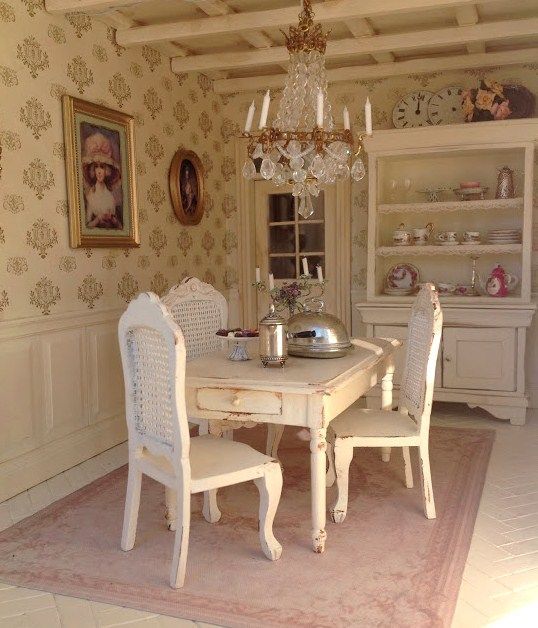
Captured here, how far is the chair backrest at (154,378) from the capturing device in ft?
7.45

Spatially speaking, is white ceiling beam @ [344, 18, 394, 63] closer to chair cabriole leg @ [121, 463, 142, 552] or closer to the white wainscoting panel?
the white wainscoting panel

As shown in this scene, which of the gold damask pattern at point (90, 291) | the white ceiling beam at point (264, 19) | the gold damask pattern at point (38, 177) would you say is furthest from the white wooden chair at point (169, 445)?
the white ceiling beam at point (264, 19)

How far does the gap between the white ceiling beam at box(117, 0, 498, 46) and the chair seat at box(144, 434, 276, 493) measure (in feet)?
8.08

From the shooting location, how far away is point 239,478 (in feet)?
7.90

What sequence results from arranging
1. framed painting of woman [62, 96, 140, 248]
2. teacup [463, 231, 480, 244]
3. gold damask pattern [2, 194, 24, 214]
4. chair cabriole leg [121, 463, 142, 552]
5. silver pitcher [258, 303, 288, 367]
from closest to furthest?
chair cabriole leg [121, 463, 142, 552] < silver pitcher [258, 303, 288, 367] < gold damask pattern [2, 194, 24, 214] < framed painting of woman [62, 96, 140, 248] < teacup [463, 231, 480, 244]

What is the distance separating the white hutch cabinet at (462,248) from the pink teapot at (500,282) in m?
0.06

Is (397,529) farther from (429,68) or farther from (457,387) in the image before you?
(429,68)

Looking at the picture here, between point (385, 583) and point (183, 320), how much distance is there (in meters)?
1.82

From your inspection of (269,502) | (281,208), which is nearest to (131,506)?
(269,502)

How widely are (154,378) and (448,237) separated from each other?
3.16m

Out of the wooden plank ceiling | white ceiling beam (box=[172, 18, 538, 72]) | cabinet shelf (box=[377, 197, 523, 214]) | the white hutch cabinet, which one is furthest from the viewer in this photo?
cabinet shelf (box=[377, 197, 523, 214])

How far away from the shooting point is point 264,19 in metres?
3.88

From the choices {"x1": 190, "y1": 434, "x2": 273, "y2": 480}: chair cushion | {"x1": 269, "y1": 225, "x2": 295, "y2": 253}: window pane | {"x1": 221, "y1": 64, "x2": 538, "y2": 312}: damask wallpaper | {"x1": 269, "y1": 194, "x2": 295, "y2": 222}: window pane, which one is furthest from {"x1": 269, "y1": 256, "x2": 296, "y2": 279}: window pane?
{"x1": 190, "y1": 434, "x2": 273, "y2": 480}: chair cushion

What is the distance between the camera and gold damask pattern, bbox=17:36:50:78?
3455 mm
